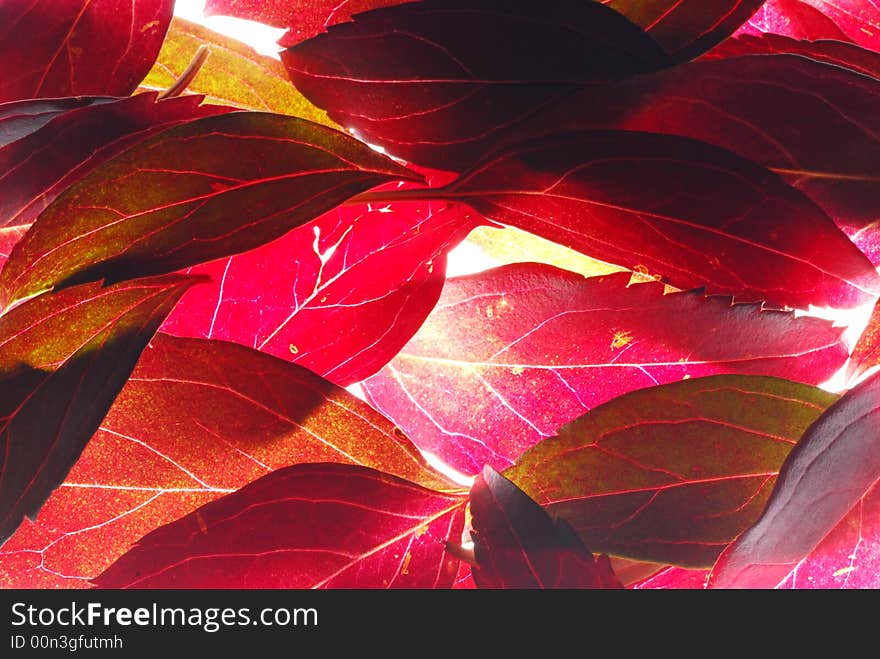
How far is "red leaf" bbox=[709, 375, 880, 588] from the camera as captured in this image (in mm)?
258

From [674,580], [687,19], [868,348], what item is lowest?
[674,580]

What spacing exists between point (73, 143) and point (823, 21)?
279 millimetres

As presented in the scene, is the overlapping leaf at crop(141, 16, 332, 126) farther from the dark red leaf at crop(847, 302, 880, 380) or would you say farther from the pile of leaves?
the dark red leaf at crop(847, 302, 880, 380)

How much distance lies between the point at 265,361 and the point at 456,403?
3.4 inches

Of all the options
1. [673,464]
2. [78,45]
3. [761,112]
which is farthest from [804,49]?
[78,45]

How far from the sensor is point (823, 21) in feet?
1.11

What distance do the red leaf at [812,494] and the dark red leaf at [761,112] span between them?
0.24ft

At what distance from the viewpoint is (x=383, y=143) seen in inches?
11.3

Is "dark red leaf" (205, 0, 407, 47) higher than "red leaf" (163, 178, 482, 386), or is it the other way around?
"dark red leaf" (205, 0, 407, 47)

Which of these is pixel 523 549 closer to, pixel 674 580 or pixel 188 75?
pixel 674 580

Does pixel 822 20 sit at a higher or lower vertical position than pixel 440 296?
higher

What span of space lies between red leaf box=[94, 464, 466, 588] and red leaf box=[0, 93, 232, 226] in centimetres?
12

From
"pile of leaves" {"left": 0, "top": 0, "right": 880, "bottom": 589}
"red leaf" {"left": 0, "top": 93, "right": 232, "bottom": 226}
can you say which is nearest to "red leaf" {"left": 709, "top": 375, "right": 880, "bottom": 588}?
"pile of leaves" {"left": 0, "top": 0, "right": 880, "bottom": 589}

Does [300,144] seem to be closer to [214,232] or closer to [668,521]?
[214,232]
